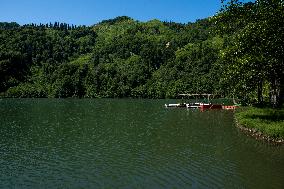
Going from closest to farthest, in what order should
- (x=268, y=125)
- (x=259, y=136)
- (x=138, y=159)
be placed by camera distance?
(x=138, y=159)
(x=268, y=125)
(x=259, y=136)

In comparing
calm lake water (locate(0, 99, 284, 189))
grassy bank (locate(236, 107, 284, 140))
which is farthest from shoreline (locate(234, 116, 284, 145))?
calm lake water (locate(0, 99, 284, 189))

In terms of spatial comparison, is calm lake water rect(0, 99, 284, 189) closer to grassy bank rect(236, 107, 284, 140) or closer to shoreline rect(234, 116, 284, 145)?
shoreline rect(234, 116, 284, 145)

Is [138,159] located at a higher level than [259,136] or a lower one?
lower

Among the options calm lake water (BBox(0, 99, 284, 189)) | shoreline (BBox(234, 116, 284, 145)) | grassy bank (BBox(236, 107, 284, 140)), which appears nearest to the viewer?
calm lake water (BBox(0, 99, 284, 189))

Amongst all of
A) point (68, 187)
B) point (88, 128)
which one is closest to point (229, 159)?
point (68, 187)

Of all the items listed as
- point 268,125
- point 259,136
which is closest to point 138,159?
point 259,136

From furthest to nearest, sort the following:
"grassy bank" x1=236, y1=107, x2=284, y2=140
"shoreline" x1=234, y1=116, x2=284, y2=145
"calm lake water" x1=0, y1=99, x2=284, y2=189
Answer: "grassy bank" x1=236, y1=107, x2=284, y2=140 < "shoreline" x1=234, y1=116, x2=284, y2=145 < "calm lake water" x1=0, y1=99, x2=284, y2=189

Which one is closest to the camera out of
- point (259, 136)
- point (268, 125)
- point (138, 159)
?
point (138, 159)

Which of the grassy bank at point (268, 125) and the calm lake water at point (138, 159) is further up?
the grassy bank at point (268, 125)

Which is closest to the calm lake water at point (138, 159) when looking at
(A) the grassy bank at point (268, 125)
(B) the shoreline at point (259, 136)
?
(B) the shoreline at point (259, 136)

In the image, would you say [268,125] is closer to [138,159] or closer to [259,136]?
[259,136]

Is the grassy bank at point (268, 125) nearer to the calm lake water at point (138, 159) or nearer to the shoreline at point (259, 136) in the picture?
the shoreline at point (259, 136)

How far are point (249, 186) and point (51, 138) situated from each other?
114ft

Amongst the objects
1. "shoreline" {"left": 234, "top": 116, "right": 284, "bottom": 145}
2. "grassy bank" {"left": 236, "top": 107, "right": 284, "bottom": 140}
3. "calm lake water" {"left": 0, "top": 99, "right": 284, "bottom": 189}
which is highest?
"grassy bank" {"left": 236, "top": 107, "right": 284, "bottom": 140}
